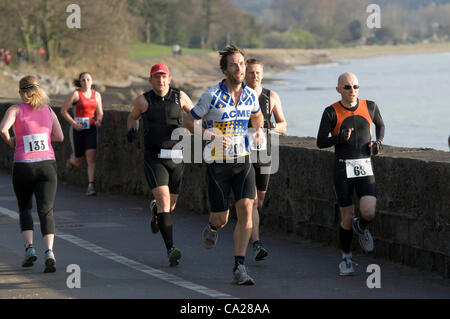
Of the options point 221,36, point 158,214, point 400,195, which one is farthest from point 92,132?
point 221,36

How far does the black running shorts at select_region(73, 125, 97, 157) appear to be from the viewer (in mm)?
15883

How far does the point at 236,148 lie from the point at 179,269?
1489mm

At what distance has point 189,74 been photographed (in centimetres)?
13075

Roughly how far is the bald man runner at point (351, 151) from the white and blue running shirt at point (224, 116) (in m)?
0.85

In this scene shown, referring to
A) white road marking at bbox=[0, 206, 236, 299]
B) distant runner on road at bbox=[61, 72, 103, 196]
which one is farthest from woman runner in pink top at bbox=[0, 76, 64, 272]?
distant runner on road at bbox=[61, 72, 103, 196]

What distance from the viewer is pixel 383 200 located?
10.0 m

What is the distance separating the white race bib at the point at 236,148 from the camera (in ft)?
29.2

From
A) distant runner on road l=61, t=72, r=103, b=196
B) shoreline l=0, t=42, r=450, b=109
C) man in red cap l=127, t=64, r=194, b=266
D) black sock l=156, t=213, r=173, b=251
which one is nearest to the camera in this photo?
black sock l=156, t=213, r=173, b=251

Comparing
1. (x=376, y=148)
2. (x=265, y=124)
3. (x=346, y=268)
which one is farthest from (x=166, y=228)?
(x=376, y=148)

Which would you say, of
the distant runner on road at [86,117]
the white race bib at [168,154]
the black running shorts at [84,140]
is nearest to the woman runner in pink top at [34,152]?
the white race bib at [168,154]

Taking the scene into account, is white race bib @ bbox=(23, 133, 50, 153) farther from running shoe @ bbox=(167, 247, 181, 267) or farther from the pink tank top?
running shoe @ bbox=(167, 247, 181, 267)

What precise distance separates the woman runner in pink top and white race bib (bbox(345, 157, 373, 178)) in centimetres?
264

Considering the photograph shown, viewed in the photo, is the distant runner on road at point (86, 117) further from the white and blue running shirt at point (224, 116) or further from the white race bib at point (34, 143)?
the white and blue running shirt at point (224, 116)

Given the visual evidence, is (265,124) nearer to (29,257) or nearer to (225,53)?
(225,53)
